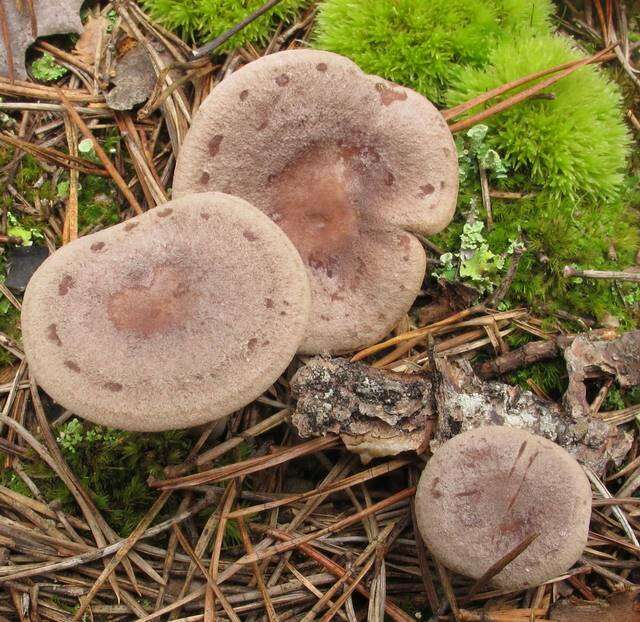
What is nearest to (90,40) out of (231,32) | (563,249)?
(231,32)

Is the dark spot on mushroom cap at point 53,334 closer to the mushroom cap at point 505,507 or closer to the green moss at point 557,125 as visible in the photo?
the mushroom cap at point 505,507

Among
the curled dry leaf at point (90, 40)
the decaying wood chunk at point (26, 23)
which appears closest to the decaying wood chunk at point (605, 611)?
the curled dry leaf at point (90, 40)

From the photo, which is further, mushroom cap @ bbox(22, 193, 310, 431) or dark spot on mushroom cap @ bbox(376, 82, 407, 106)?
dark spot on mushroom cap @ bbox(376, 82, 407, 106)

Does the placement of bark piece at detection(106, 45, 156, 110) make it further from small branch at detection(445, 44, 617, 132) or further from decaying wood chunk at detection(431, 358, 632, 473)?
decaying wood chunk at detection(431, 358, 632, 473)

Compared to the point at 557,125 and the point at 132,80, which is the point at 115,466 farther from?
the point at 557,125

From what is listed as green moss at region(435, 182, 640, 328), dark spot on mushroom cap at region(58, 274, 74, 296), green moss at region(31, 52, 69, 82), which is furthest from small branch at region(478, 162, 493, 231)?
green moss at region(31, 52, 69, 82)

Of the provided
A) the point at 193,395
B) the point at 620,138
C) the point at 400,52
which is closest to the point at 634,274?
the point at 620,138

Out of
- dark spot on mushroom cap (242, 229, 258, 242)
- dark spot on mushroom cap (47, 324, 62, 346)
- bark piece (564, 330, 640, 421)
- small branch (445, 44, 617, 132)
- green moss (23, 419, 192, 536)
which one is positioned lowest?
green moss (23, 419, 192, 536)
